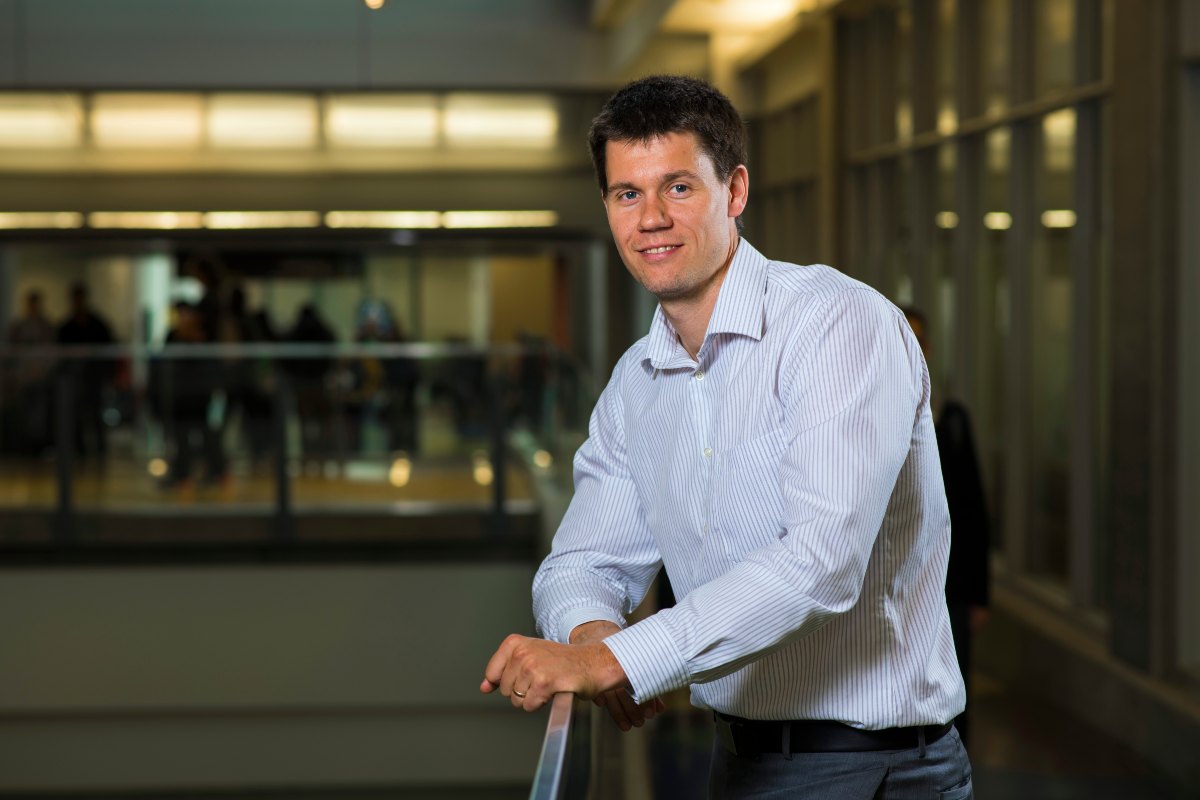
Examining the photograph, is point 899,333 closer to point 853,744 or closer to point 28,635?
point 853,744

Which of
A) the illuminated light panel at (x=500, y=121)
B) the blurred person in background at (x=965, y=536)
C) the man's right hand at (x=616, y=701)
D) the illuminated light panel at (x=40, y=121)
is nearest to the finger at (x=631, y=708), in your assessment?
the man's right hand at (x=616, y=701)

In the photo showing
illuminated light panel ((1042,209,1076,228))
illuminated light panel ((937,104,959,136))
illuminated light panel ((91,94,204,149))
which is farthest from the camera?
illuminated light panel ((91,94,204,149))

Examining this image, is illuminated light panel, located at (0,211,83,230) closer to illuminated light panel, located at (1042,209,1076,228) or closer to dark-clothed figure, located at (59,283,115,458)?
dark-clothed figure, located at (59,283,115,458)

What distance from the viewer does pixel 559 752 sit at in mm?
1546

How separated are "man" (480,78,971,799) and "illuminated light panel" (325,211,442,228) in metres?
15.3

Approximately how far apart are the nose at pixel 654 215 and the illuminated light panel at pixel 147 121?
13742 millimetres

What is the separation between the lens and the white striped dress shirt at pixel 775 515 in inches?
66.3

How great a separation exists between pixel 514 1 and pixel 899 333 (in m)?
11.7

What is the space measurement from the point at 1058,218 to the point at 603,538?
599cm

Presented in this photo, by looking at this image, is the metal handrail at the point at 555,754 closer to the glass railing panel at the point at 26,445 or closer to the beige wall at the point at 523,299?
the glass railing panel at the point at 26,445

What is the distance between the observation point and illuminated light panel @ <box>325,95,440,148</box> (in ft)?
49.9

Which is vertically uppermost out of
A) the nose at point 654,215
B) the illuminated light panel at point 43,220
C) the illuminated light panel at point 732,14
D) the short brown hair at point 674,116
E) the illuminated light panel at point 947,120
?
the illuminated light panel at point 732,14

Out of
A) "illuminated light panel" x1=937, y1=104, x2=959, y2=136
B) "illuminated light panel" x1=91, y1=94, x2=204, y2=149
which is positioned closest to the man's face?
"illuminated light panel" x1=937, y1=104, x2=959, y2=136

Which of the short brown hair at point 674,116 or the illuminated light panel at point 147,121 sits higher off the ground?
the illuminated light panel at point 147,121
